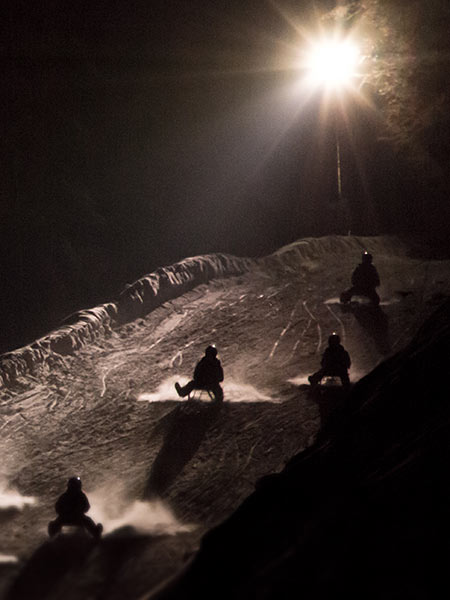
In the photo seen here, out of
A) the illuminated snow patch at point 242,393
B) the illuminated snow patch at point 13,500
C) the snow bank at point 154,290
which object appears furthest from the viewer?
the snow bank at point 154,290

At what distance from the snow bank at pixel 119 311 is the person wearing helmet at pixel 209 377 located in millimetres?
3862

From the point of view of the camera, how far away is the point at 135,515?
6.94 metres

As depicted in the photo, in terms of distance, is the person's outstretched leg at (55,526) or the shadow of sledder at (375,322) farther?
the shadow of sledder at (375,322)

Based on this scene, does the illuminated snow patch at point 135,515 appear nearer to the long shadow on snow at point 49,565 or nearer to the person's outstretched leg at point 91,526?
the person's outstretched leg at point 91,526

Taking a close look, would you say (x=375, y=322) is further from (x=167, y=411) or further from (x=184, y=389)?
(x=167, y=411)

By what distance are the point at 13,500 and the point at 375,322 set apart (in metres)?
8.07

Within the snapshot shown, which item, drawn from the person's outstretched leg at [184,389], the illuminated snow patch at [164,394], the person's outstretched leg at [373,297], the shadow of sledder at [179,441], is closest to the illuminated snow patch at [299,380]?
the shadow of sledder at [179,441]

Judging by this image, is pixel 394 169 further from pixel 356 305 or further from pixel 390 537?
pixel 390 537

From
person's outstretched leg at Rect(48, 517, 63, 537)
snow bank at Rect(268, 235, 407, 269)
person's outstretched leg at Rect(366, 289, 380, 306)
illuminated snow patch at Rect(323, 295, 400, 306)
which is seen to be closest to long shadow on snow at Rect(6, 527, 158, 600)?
person's outstretched leg at Rect(48, 517, 63, 537)

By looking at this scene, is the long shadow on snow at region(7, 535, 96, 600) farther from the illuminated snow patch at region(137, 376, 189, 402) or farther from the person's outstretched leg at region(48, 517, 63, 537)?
the illuminated snow patch at region(137, 376, 189, 402)

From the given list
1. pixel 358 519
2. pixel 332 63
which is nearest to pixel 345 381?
pixel 358 519

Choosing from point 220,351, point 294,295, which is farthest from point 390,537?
point 294,295

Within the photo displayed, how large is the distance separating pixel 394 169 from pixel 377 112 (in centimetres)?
255

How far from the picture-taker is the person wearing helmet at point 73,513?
637cm
